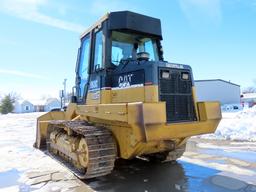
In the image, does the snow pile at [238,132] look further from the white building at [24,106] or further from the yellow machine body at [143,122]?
the white building at [24,106]

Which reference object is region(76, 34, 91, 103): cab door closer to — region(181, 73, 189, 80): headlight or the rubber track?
the rubber track

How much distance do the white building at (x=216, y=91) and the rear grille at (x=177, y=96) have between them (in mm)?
40978

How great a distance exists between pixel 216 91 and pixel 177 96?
4457cm

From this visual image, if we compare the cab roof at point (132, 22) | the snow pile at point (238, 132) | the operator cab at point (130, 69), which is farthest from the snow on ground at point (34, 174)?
the snow pile at point (238, 132)

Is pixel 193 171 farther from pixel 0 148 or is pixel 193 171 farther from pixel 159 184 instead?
pixel 0 148

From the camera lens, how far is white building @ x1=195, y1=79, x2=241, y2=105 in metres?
46.9

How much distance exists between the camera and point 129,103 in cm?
487

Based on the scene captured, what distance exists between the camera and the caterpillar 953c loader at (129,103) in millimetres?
4988

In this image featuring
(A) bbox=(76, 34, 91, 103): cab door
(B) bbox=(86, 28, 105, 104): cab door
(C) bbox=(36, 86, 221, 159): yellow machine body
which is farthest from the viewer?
(A) bbox=(76, 34, 91, 103): cab door

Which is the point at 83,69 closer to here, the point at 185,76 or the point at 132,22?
the point at 132,22

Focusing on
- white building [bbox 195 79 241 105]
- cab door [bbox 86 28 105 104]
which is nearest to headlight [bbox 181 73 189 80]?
cab door [bbox 86 28 105 104]

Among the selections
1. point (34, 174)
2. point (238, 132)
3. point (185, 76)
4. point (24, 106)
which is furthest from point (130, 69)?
point (24, 106)

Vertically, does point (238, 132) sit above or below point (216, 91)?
below

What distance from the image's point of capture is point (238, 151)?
8.71 metres
